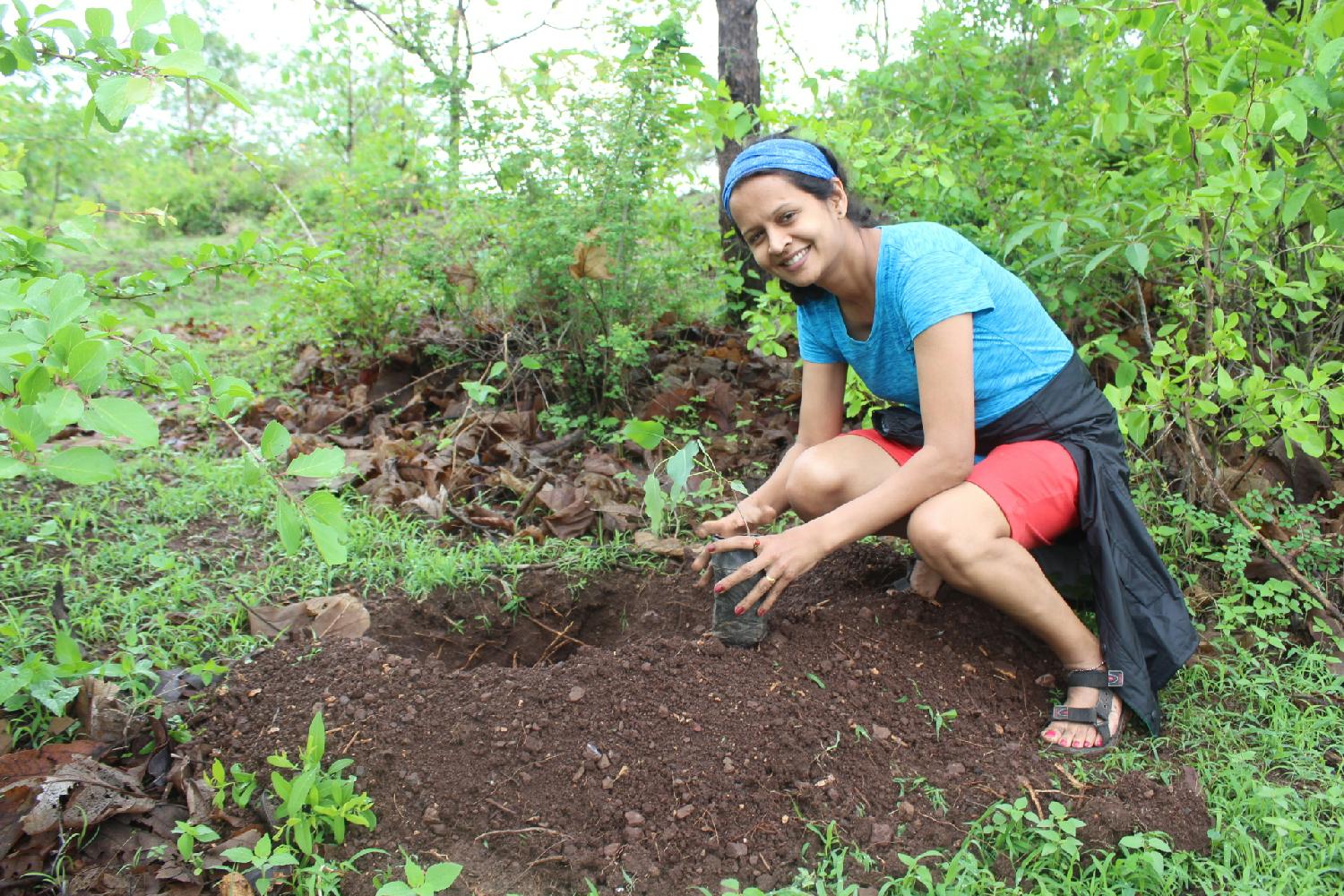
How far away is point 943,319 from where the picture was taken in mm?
2006

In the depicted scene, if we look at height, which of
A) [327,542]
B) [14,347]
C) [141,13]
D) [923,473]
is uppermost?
[141,13]

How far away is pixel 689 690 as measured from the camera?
6.95ft

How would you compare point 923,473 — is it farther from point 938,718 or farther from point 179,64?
point 179,64

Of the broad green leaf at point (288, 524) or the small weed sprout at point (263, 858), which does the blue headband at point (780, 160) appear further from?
the small weed sprout at point (263, 858)

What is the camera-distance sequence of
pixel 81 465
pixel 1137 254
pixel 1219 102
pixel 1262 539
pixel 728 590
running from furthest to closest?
pixel 1262 539 < pixel 1137 254 < pixel 728 590 < pixel 1219 102 < pixel 81 465

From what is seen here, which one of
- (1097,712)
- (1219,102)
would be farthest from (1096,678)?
(1219,102)

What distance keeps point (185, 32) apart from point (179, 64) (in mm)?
105

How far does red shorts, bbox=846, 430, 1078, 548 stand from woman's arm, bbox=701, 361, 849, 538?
48 centimetres

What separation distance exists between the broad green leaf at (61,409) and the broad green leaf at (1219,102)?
2.32 metres

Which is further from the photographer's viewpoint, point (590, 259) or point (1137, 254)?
point (590, 259)

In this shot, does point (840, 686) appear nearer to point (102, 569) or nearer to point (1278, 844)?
point (1278, 844)

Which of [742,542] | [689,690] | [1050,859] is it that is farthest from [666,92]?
[1050,859]

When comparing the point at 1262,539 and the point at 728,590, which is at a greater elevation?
the point at 728,590

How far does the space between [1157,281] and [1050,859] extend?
1962 mm
